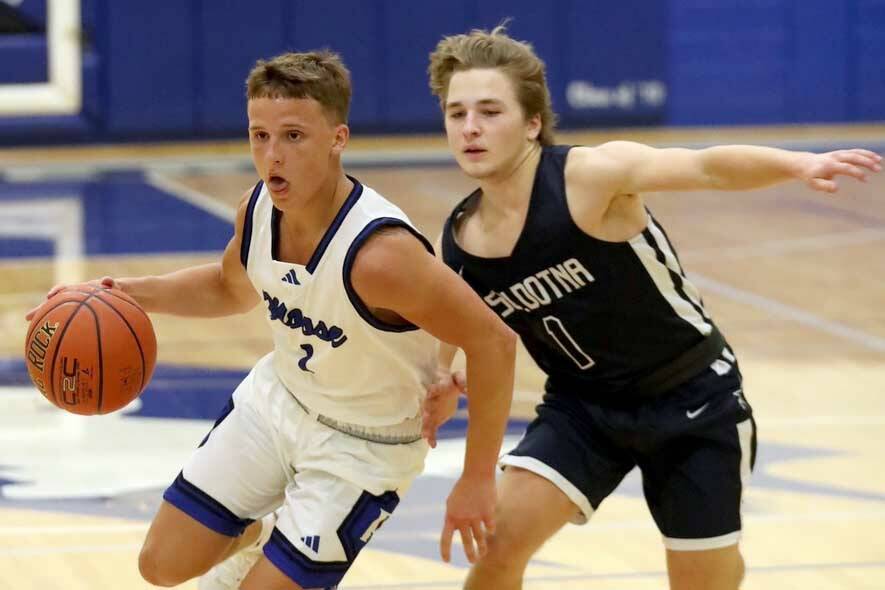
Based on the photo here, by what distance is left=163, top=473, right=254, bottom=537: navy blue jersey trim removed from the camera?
12.0 feet

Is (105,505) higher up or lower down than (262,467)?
lower down

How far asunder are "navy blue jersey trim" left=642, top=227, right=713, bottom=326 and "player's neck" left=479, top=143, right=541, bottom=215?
0.30 meters

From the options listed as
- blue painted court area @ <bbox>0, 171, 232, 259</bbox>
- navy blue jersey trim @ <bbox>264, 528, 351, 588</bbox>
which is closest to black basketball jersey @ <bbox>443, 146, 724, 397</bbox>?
navy blue jersey trim @ <bbox>264, 528, 351, 588</bbox>

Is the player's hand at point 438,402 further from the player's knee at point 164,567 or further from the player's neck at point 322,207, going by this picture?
the player's knee at point 164,567

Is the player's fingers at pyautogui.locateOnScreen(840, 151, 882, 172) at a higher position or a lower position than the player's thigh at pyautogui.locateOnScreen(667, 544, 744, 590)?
higher

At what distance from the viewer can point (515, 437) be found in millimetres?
6004

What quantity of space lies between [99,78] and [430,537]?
1064cm

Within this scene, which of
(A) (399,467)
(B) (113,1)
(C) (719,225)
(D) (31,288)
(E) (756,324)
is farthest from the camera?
(B) (113,1)

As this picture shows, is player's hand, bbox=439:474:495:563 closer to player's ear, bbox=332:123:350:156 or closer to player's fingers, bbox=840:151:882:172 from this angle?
player's ear, bbox=332:123:350:156

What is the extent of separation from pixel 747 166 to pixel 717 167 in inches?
2.7

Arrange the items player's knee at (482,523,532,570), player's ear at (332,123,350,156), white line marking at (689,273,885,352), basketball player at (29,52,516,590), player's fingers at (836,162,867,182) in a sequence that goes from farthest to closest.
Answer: white line marking at (689,273,885,352) < player's knee at (482,523,532,570) < player's ear at (332,123,350,156) < basketball player at (29,52,516,590) < player's fingers at (836,162,867,182)

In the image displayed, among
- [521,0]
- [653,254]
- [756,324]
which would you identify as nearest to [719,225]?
[756,324]

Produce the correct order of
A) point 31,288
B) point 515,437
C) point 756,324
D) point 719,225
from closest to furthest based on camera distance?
point 515,437 → point 756,324 → point 31,288 → point 719,225

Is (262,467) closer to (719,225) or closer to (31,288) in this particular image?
(31,288)
